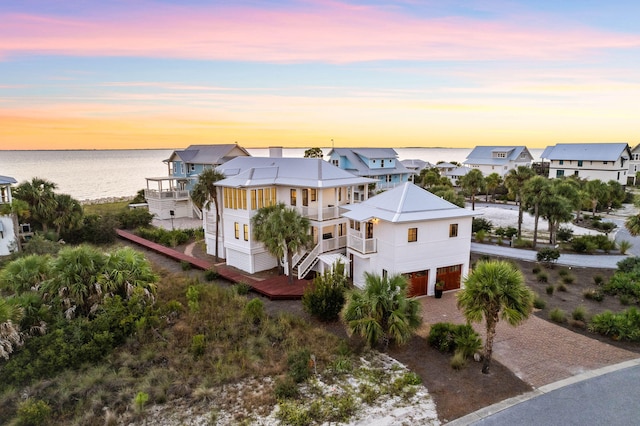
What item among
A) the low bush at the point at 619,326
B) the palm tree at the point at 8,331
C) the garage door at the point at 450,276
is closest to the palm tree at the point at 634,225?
the low bush at the point at 619,326

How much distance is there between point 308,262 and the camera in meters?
21.8

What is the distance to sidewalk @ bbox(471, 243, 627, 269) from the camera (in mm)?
24172

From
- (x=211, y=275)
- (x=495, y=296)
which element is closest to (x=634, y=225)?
(x=495, y=296)

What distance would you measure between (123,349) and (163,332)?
1.54 metres

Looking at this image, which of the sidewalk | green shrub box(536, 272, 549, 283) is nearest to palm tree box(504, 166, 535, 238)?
the sidewalk

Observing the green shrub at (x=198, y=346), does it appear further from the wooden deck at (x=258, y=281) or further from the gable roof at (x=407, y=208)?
the gable roof at (x=407, y=208)

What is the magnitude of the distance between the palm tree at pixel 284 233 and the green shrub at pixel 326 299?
12.7 ft

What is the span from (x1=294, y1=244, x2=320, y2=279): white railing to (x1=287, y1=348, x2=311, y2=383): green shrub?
321 inches

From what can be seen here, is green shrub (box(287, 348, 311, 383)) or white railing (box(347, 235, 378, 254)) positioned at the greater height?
white railing (box(347, 235, 378, 254))

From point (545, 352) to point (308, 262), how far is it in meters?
12.1

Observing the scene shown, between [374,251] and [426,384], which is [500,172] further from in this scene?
[426,384]

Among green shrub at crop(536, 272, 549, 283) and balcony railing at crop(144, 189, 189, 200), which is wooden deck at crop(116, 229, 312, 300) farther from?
balcony railing at crop(144, 189, 189, 200)

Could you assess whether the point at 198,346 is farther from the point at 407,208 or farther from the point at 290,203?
the point at 290,203

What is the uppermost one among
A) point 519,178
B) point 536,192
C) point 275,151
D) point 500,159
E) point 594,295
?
point 275,151
